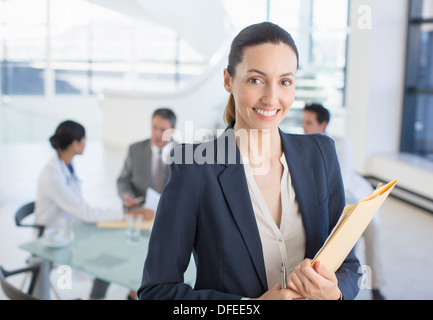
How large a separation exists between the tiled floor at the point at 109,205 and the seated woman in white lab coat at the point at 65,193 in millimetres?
355

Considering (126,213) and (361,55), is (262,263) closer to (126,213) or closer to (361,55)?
(126,213)

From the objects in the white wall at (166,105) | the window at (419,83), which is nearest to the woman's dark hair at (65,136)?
the window at (419,83)

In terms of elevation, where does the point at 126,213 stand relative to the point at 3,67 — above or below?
below

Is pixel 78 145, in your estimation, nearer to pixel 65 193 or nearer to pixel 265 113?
pixel 65 193

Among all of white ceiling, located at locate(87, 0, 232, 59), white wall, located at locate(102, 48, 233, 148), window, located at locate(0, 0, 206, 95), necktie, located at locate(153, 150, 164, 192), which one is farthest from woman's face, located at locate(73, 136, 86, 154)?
window, located at locate(0, 0, 206, 95)

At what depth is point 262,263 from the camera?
1.02 meters

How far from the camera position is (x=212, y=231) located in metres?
1.02

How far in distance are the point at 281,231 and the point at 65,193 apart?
7.16 ft

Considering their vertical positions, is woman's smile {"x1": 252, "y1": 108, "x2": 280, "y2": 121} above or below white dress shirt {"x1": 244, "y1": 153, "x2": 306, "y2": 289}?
above

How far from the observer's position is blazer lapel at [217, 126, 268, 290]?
3.33 feet

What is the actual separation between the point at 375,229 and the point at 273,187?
268 centimetres

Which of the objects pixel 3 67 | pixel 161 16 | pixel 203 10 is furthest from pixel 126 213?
pixel 3 67

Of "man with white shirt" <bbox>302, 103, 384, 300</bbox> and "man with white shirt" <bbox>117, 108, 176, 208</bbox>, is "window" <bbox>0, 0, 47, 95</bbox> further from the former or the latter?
"man with white shirt" <bbox>302, 103, 384, 300</bbox>

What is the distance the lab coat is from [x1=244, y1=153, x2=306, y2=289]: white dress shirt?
200cm
